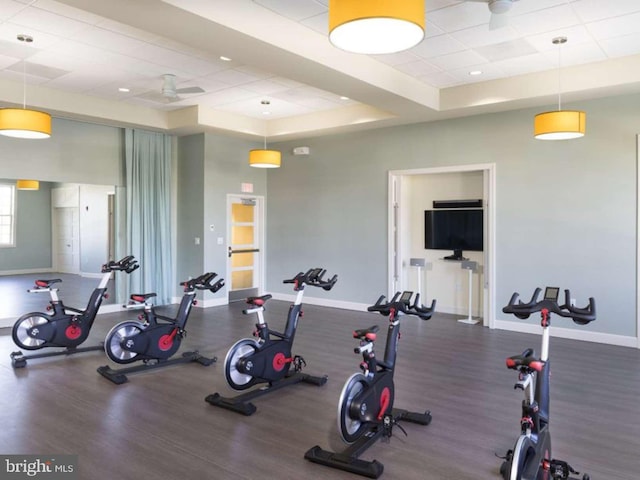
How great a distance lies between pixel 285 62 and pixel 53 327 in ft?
12.3

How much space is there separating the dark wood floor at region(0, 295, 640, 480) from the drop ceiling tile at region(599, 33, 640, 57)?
3.41 meters

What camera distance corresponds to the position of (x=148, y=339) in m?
4.82

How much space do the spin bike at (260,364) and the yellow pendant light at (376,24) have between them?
225 centimetres

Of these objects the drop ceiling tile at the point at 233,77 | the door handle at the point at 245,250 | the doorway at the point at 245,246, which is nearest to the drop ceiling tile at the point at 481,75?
the drop ceiling tile at the point at 233,77

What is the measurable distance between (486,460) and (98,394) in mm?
3148

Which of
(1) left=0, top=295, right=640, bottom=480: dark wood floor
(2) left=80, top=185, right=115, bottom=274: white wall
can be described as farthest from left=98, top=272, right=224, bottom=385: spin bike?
(2) left=80, top=185, right=115, bottom=274: white wall

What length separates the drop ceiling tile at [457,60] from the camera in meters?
5.47

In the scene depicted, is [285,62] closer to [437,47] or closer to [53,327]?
[437,47]

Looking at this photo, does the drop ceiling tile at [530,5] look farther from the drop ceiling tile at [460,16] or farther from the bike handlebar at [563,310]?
the bike handlebar at [563,310]

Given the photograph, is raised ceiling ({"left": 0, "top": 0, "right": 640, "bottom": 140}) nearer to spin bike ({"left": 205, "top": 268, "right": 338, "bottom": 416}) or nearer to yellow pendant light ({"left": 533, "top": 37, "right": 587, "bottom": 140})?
yellow pendant light ({"left": 533, "top": 37, "right": 587, "bottom": 140})

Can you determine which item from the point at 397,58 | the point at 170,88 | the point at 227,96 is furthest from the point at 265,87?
the point at 397,58

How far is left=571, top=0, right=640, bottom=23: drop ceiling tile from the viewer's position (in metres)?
4.19

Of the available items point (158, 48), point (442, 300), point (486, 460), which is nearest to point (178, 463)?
point (486, 460)

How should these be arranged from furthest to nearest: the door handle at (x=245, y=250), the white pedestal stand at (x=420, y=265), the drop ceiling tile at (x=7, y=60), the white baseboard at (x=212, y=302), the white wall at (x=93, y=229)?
1. the white wall at (x=93, y=229)
2. the door handle at (x=245, y=250)
3. the white baseboard at (x=212, y=302)
4. the white pedestal stand at (x=420, y=265)
5. the drop ceiling tile at (x=7, y=60)
